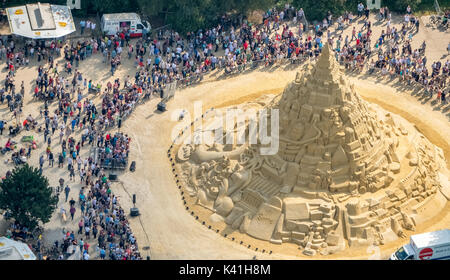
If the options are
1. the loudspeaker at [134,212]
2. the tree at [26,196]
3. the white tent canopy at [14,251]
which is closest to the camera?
the white tent canopy at [14,251]

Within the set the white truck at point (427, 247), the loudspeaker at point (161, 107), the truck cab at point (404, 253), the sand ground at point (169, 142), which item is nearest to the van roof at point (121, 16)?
the sand ground at point (169, 142)

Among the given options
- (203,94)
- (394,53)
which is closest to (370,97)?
(394,53)

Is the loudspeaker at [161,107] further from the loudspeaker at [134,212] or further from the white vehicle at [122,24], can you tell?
the loudspeaker at [134,212]

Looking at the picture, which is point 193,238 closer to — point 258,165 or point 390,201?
point 258,165

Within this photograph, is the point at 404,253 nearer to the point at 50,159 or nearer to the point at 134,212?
the point at 134,212

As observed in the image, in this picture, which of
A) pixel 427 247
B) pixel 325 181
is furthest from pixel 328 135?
pixel 427 247

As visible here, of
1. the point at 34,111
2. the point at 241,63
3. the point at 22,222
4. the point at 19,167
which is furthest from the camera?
the point at 241,63
